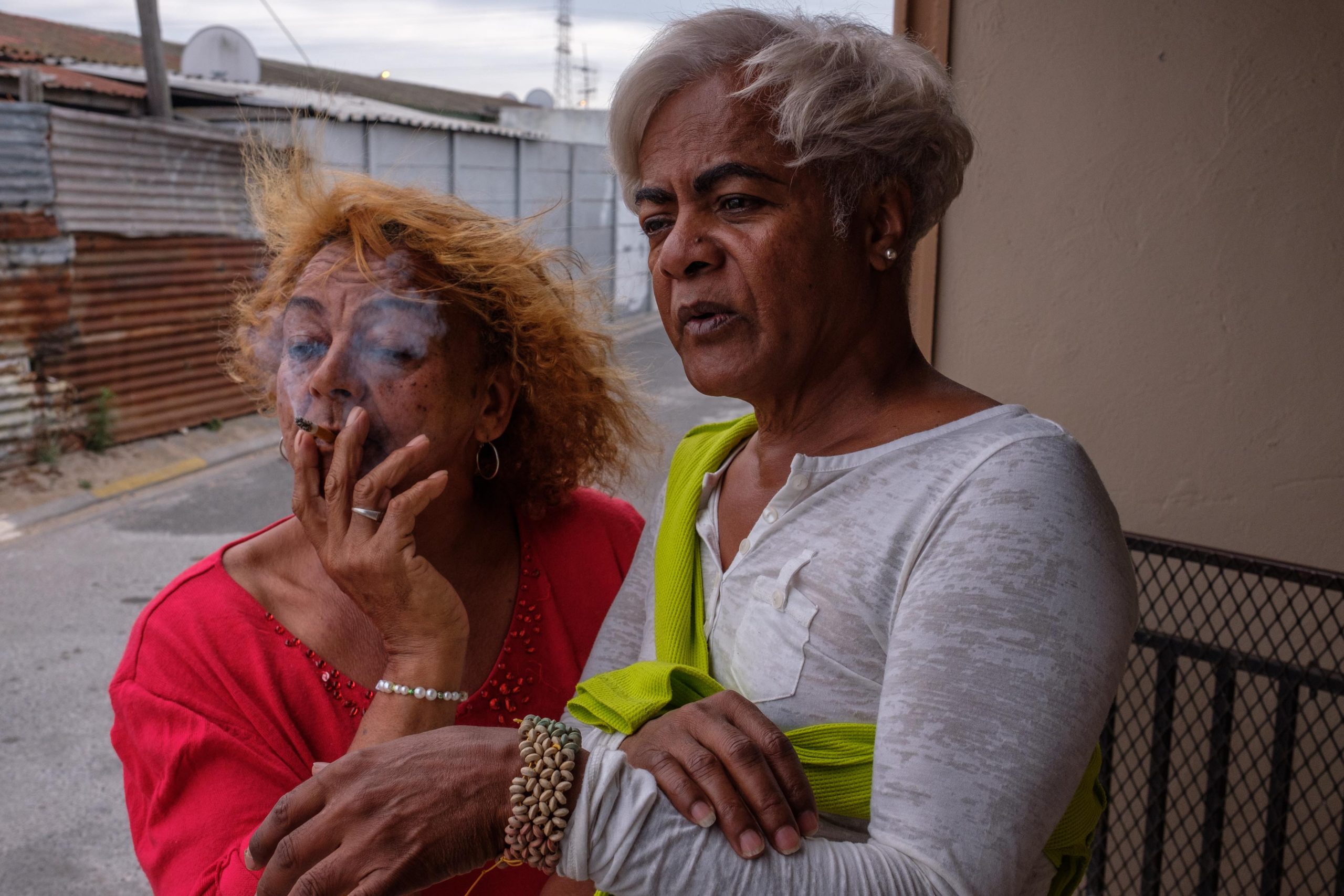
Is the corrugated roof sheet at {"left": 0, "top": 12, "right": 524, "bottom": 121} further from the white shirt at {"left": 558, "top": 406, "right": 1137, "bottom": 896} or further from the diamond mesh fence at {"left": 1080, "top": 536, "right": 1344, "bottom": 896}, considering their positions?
the white shirt at {"left": 558, "top": 406, "right": 1137, "bottom": 896}

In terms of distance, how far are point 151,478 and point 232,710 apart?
838cm

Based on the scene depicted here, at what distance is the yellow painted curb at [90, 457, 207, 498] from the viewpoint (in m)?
8.79

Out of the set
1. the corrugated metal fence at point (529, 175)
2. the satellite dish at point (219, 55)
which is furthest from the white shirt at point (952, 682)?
Answer: the satellite dish at point (219, 55)

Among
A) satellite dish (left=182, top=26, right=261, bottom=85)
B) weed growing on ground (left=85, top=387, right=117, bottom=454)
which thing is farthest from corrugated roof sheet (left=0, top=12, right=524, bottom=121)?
weed growing on ground (left=85, top=387, right=117, bottom=454)

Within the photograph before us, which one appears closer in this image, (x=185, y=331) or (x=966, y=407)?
(x=966, y=407)

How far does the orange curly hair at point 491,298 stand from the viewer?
77.4 inches

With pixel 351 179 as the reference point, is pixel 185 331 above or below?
below

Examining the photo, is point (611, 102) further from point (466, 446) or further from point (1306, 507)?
point (1306, 507)

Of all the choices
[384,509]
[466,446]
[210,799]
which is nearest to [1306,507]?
[466,446]

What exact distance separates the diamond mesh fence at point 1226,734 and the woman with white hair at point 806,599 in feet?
5.04

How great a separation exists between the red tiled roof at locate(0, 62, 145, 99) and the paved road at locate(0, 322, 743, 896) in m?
3.90

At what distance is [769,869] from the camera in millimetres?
1134

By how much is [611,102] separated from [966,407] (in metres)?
0.72

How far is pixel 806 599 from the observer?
1.41 m
